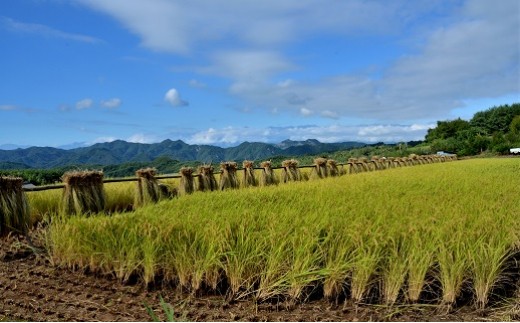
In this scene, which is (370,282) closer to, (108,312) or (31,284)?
(108,312)

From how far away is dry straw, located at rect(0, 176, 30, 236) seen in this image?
7.48 metres

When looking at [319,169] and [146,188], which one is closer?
[146,188]

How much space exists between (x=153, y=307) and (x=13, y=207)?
446 cm

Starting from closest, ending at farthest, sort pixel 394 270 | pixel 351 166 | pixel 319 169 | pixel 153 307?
pixel 394 270 → pixel 153 307 → pixel 319 169 → pixel 351 166

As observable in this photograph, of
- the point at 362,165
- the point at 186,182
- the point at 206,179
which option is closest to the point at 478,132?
the point at 362,165

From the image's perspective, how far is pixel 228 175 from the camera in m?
13.7

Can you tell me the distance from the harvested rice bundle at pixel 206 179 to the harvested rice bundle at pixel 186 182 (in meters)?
0.41

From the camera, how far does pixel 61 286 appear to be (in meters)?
5.12

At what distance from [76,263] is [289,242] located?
8.95ft

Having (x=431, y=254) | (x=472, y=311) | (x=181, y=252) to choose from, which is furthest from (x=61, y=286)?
(x=472, y=311)

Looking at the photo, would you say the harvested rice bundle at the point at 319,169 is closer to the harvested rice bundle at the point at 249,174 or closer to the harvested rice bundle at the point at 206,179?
the harvested rice bundle at the point at 249,174

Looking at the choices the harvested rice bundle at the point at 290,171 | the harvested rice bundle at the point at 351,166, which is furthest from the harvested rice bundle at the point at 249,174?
the harvested rice bundle at the point at 351,166

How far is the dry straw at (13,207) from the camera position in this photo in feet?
24.6

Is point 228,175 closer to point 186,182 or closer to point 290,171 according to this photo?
point 186,182
